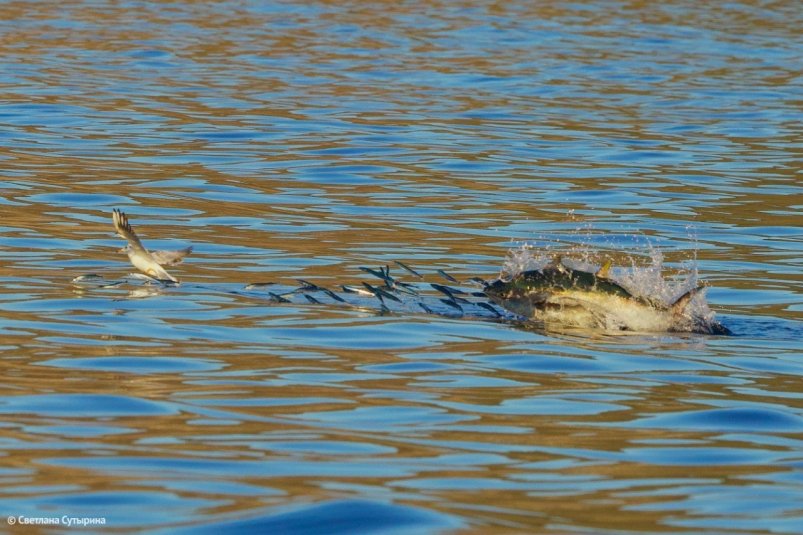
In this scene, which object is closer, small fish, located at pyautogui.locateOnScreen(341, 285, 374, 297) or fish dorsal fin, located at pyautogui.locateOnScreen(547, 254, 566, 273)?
fish dorsal fin, located at pyautogui.locateOnScreen(547, 254, 566, 273)

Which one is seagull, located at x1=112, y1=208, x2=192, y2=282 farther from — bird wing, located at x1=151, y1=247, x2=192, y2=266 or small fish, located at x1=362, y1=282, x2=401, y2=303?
small fish, located at x1=362, y1=282, x2=401, y2=303

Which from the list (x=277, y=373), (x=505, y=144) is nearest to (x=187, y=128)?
(x=505, y=144)

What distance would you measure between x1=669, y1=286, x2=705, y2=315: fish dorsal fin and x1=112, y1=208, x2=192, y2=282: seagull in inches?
102

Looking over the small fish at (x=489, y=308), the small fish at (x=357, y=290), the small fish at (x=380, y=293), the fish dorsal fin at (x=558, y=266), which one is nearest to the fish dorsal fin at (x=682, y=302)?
the fish dorsal fin at (x=558, y=266)

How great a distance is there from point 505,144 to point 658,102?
174 inches

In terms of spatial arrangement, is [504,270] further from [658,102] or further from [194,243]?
[658,102]

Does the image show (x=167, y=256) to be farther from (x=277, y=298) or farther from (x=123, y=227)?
(x=277, y=298)

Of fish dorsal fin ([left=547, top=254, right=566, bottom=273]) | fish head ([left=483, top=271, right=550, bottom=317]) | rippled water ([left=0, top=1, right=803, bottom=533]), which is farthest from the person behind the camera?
fish head ([left=483, top=271, right=550, bottom=317])

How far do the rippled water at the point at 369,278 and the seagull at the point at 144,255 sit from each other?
155 mm

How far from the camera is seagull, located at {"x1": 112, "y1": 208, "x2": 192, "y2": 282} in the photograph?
8.73 m

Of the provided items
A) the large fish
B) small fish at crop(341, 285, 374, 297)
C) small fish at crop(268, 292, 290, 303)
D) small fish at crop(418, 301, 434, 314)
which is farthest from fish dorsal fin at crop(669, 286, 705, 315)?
small fish at crop(268, 292, 290, 303)

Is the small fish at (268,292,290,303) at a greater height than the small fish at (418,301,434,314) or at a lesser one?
greater

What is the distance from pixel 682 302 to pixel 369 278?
2.11 meters

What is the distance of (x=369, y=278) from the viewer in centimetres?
976
